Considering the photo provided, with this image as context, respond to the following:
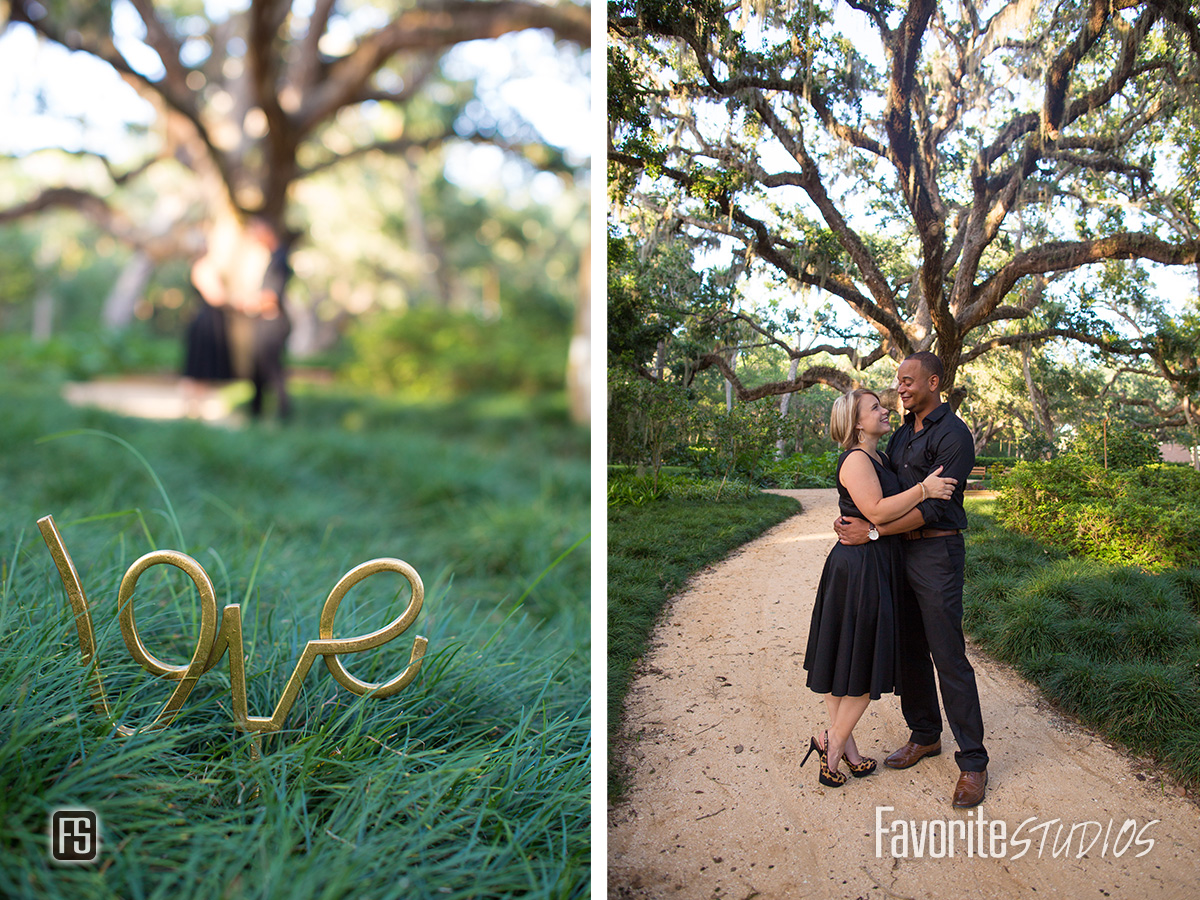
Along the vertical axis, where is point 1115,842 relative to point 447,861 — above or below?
below

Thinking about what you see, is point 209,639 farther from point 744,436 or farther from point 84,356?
point 84,356

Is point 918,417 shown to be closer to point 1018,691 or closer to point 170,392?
point 1018,691

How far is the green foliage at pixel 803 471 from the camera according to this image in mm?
1710

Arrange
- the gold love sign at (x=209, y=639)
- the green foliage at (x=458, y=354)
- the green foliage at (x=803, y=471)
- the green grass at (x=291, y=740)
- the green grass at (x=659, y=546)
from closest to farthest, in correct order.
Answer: the green grass at (x=291, y=740), the gold love sign at (x=209, y=639), the green foliage at (x=803, y=471), the green grass at (x=659, y=546), the green foliage at (x=458, y=354)

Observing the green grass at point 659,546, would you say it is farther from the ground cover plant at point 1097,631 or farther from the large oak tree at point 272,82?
the large oak tree at point 272,82

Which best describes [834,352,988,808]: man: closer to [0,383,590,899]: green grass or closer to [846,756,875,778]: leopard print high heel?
[846,756,875,778]: leopard print high heel

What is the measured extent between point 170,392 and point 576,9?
340 inches

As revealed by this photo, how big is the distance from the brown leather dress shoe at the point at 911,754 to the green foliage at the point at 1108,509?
0.52m

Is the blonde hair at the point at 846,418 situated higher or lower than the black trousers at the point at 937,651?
higher

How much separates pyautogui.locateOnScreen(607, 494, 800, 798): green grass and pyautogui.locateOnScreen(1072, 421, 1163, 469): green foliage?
0.66 meters

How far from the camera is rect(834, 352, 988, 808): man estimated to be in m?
1.52

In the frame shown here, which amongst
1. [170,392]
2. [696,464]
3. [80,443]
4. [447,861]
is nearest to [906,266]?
[696,464]

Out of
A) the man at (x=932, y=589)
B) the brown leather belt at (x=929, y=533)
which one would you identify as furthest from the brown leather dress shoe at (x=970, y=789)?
the brown leather belt at (x=929, y=533)

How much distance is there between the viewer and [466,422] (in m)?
8.59
